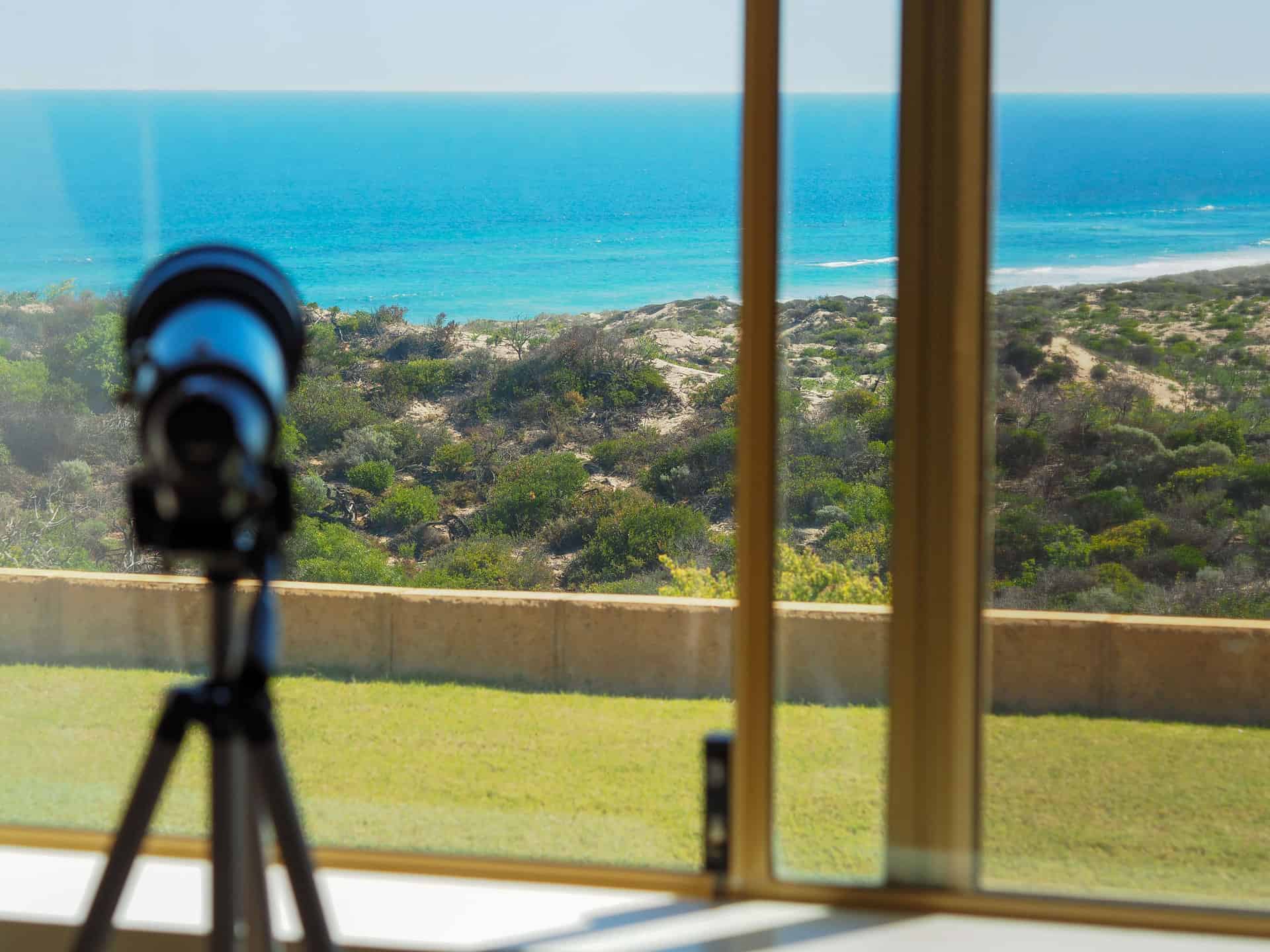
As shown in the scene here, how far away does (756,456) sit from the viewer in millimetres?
2326

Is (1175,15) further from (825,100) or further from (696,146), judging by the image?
(696,146)

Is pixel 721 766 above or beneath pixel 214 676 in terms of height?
beneath

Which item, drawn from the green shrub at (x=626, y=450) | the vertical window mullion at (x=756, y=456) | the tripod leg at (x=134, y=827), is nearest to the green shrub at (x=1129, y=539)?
the vertical window mullion at (x=756, y=456)

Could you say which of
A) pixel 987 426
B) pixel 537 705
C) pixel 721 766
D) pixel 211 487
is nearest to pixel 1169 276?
pixel 987 426

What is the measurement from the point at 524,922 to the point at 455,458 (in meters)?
0.91

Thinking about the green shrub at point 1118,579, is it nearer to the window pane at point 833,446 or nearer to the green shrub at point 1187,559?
the green shrub at point 1187,559

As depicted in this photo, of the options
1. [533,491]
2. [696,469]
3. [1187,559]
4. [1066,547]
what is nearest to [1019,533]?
[1066,547]

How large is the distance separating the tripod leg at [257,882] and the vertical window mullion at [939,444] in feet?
3.99

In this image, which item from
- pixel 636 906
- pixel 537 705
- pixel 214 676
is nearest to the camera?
pixel 214 676

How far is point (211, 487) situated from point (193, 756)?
158 cm

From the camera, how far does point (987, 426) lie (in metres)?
2.28

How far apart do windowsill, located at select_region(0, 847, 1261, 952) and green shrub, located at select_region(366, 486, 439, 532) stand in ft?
2.33

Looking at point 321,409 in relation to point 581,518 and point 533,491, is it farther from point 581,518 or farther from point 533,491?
point 581,518

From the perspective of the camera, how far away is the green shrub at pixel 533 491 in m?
2.50
